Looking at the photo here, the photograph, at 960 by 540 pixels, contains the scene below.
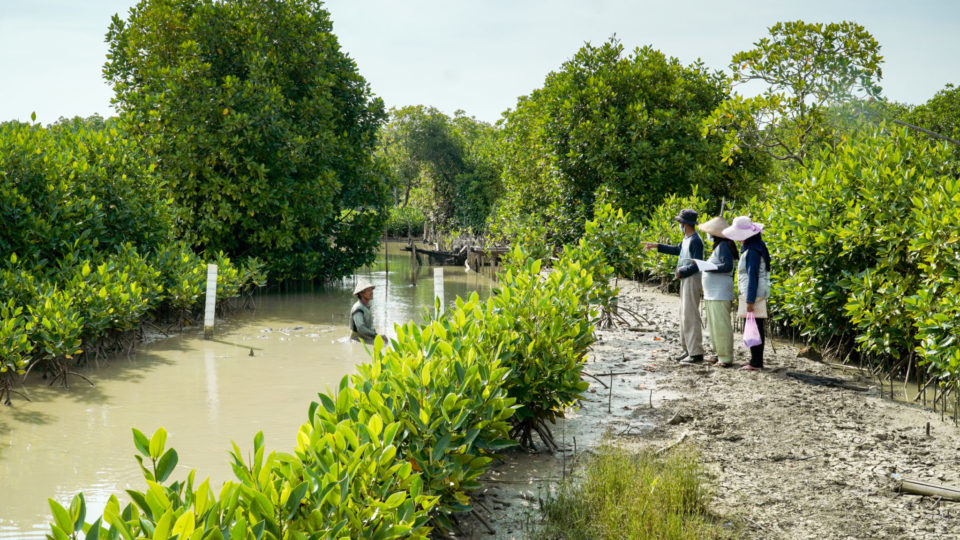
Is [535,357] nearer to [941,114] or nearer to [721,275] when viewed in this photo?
[721,275]

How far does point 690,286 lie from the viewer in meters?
9.02

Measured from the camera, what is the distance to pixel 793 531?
425cm

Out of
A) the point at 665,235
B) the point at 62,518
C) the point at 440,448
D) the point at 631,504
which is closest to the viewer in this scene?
the point at 62,518

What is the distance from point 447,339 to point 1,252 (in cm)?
895

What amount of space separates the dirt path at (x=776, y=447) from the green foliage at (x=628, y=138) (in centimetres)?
1059

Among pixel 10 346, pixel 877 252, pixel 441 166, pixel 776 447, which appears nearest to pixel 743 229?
pixel 877 252

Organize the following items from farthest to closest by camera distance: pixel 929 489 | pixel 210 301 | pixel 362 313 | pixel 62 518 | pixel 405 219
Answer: pixel 405 219 < pixel 210 301 < pixel 362 313 < pixel 929 489 < pixel 62 518

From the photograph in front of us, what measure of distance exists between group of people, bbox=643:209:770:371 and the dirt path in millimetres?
364

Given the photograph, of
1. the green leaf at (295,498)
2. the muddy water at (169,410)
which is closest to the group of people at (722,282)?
the muddy water at (169,410)

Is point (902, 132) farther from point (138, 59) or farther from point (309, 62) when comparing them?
point (138, 59)

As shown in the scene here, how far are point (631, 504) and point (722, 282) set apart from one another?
492cm

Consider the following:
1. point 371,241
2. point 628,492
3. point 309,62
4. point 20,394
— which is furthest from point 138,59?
point 628,492

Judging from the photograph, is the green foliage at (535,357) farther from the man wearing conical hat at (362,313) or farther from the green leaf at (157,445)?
the man wearing conical hat at (362,313)

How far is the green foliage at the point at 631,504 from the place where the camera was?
4.13 metres
